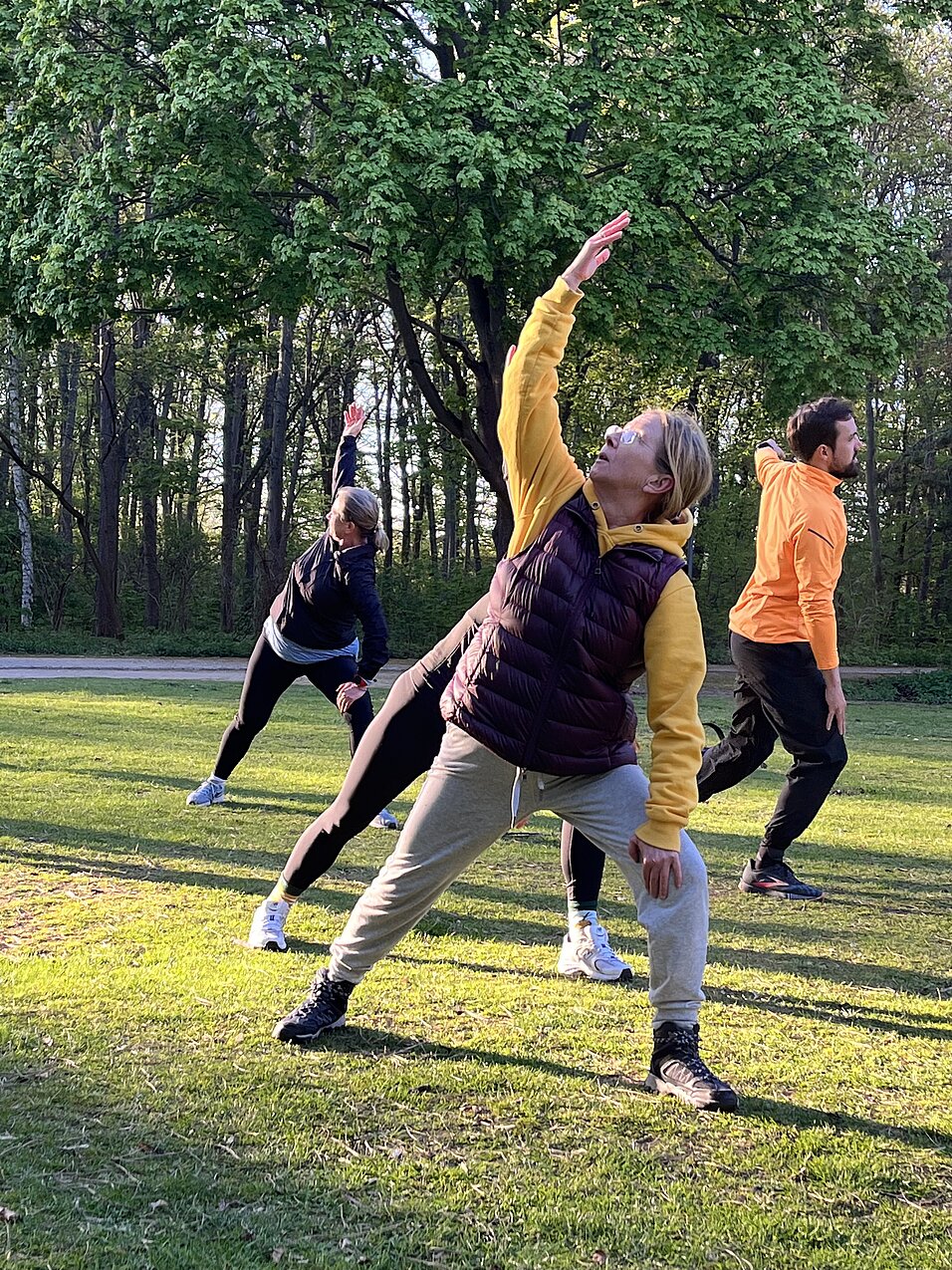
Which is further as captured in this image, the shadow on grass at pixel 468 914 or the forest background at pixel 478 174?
the forest background at pixel 478 174

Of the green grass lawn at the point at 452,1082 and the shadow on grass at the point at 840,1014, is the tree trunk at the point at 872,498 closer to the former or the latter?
the green grass lawn at the point at 452,1082

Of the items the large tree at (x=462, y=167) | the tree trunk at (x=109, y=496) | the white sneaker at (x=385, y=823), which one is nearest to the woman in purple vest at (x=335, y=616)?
the white sneaker at (x=385, y=823)

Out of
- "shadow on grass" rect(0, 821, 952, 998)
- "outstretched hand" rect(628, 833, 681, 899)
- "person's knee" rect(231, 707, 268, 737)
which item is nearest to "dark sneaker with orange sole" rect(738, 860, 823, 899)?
"shadow on grass" rect(0, 821, 952, 998)

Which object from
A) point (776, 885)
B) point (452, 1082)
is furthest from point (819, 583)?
point (452, 1082)

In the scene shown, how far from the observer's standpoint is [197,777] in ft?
32.3

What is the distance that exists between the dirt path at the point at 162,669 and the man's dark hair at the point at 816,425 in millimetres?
15455

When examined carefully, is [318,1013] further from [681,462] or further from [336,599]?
[336,599]

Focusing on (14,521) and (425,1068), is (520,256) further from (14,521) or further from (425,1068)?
(14,521)

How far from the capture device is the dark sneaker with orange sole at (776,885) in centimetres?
662

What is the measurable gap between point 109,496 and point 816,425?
27182mm

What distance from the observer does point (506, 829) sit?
3.97 metres

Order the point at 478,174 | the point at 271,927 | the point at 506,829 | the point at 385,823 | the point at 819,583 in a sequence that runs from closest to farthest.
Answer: the point at 506,829, the point at 271,927, the point at 819,583, the point at 385,823, the point at 478,174

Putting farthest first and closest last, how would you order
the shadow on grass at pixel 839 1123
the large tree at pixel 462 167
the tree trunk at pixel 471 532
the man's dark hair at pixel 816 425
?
the tree trunk at pixel 471 532 < the large tree at pixel 462 167 < the man's dark hair at pixel 816 425 < the shadow on grass at pixel 839 1123

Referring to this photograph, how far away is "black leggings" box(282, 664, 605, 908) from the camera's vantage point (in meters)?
4.42
